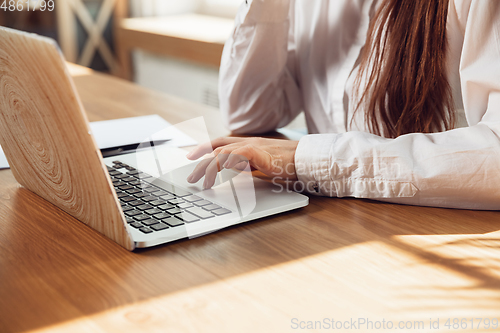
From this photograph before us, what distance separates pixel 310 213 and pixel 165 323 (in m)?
0.27

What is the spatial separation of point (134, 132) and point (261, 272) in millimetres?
534

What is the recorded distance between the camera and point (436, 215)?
1.92 feet

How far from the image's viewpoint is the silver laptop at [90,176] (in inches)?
17.0

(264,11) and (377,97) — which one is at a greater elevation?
(264,11)

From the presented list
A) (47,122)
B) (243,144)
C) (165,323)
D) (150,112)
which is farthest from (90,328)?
(150,112)

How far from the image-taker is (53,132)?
0.48m

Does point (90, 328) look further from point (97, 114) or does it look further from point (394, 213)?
point (97, 114)

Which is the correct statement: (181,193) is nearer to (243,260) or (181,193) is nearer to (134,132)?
(243,260)

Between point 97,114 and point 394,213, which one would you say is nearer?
point 394,213

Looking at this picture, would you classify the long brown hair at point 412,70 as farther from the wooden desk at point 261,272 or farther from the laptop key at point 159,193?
Result: the laptop key at point 159,193

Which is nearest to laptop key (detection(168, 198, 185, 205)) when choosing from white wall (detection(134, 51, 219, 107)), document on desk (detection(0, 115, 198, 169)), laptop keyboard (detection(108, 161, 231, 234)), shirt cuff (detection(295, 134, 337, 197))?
laptop keyboard (detection(108, 161, 231, 234))
